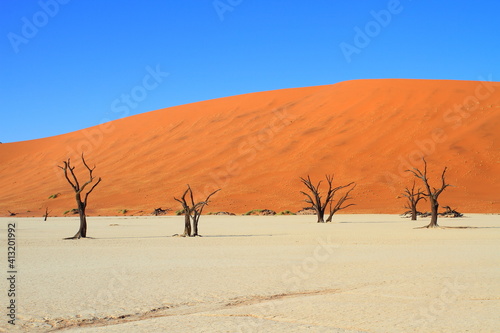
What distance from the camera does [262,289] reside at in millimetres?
8109

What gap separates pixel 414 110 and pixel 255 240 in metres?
43.0

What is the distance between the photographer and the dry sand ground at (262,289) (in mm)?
5922

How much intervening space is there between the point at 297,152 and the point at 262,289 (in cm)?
4585

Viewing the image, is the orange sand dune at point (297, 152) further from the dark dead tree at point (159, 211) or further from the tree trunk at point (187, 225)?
the tree trunk at point (187, 225)

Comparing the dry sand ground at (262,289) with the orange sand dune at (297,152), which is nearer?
the dry sand ground at (262,289)

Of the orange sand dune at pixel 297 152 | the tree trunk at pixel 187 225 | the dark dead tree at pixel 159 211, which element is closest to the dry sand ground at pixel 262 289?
the tree trunk at pixel 187 225

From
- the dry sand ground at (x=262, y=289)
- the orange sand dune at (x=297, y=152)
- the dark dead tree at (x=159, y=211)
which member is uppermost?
the orange sand dune at (x=297, y=152)

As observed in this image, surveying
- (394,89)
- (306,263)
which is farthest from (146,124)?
(306,263)

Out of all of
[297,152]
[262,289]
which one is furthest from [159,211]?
[262,289]

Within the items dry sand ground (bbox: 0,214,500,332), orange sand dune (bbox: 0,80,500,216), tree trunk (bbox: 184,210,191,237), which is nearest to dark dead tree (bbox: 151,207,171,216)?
orange sand dune (bbox: 0,80,500,216)

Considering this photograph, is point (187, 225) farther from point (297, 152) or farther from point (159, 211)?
point (297, 152)

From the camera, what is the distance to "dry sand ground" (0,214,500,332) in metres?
5.92

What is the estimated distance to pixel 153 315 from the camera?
6363 millimetres

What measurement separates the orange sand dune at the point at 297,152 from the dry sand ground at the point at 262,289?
27916 millimetres
